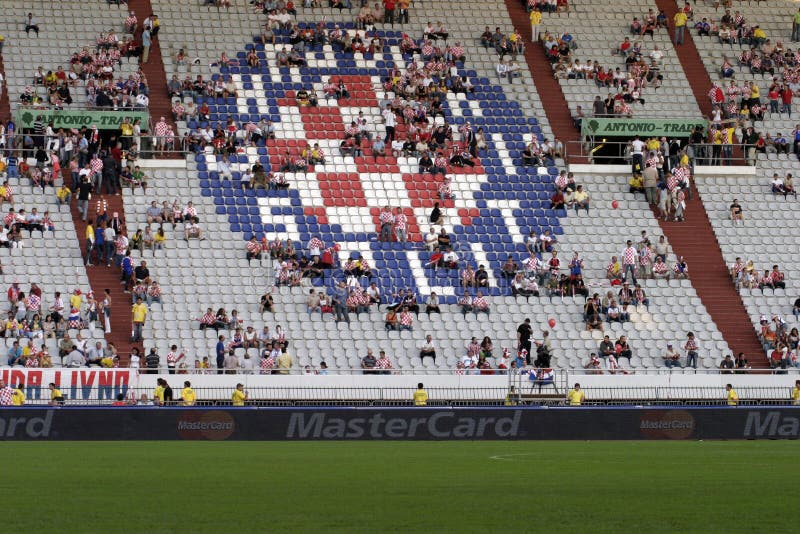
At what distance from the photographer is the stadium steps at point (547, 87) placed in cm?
4766

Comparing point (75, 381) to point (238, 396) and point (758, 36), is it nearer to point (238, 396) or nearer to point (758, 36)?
point (238, 396)

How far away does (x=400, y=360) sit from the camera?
124 ft

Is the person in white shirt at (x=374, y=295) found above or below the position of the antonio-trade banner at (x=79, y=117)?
below

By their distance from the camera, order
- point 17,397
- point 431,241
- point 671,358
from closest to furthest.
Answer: point 17,397, point 671,358, point 431,241

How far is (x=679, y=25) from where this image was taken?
51.8 metres

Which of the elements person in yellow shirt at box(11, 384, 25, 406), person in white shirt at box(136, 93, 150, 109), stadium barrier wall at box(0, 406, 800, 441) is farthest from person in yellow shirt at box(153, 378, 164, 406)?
person in white shirt at box(136, 93, 150, 109)

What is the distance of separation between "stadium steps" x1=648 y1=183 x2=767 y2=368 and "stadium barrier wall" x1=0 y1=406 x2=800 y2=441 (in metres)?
9.20

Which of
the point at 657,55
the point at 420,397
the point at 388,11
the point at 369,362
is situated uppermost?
the point at 388,11

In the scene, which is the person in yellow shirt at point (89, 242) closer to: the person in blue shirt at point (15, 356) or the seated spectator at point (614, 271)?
the person in blue shirt at point (15, 356)

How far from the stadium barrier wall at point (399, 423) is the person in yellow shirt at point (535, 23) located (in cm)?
2324

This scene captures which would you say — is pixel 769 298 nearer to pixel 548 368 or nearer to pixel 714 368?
pixel 714 368

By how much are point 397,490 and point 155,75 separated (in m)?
32.6

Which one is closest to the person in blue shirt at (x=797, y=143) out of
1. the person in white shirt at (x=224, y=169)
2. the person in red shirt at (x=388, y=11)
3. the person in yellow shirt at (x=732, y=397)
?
the person in red shirt at (x=388, y=11)

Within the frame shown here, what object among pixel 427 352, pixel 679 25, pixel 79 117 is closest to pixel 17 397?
pixel 427 352
